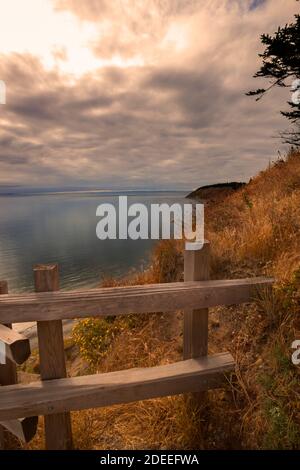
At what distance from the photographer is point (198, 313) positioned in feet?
10.9

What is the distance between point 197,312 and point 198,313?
16mm

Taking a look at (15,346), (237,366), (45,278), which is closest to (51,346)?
(15,346)

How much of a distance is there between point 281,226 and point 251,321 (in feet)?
8.41

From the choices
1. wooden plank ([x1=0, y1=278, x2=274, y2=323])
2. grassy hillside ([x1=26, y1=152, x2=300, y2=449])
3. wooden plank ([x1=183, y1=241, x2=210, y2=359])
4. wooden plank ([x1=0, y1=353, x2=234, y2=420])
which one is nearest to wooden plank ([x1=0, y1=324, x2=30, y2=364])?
wooden plank ([x1=0, y1=278, x2=274, y2=323])

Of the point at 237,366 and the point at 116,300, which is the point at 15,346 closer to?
the point at 116,300

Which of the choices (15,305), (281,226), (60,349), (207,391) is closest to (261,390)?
(207,391)

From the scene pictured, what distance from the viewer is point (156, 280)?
22.2ft

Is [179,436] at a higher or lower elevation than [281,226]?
lower

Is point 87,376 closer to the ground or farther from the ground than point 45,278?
closer to the ground

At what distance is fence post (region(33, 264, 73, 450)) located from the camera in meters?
2.96

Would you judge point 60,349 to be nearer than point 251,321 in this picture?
Yes

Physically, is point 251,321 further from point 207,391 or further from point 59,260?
point 59,260

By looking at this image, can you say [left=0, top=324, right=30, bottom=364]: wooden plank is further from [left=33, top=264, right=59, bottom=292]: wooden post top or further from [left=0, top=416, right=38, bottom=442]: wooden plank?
[left=0, top=416, right=38, bottom=442]: wooden plank

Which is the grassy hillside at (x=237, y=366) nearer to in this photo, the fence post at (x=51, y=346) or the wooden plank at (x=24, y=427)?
the fence post at (x=51, y=346)
